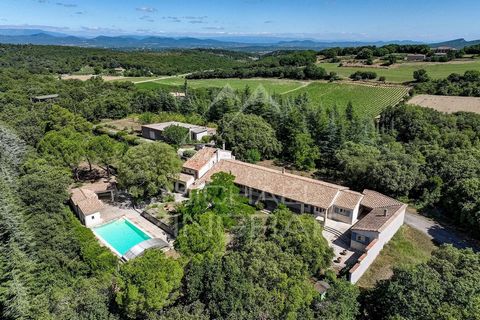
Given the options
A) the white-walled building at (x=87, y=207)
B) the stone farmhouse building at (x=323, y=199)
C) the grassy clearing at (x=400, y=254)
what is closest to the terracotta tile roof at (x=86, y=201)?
the white-walled building at (x=87, y=207)

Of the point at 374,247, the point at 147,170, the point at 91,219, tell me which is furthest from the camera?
the point at 147,170

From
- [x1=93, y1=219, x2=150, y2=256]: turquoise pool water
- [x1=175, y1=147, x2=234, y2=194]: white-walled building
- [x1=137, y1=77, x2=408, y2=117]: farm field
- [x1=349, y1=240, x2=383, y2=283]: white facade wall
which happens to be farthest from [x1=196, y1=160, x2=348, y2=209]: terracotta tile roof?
[x1=137, y1=77, x2=408, y2=117]: farm field

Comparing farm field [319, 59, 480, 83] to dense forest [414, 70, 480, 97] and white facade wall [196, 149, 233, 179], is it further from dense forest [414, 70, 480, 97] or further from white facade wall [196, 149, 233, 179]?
white facade wall [196, 149, 233, 179]

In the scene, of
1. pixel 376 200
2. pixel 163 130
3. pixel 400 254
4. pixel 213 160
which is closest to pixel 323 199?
pixel 376 200

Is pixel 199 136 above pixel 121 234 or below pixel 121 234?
above

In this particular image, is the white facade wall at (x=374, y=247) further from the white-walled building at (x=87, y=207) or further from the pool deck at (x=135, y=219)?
the white-walled building at (x=87, y=207)

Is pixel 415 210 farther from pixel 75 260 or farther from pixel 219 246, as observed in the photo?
pixel 75 260

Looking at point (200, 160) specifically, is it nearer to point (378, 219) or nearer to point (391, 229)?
point (378, 219)

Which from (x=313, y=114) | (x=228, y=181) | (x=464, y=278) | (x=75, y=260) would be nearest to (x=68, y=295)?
(x=75, y=260)
